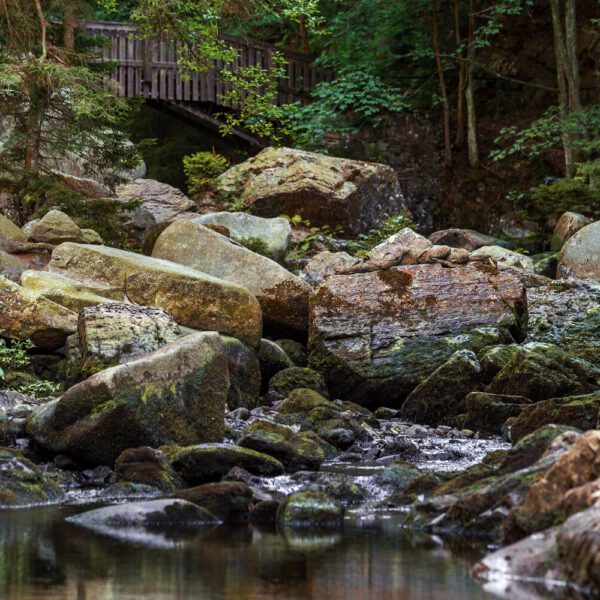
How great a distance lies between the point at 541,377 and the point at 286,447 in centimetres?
326

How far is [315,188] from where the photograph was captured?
18.4m

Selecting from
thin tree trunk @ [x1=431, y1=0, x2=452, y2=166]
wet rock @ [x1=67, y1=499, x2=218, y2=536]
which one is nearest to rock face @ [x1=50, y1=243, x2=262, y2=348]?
wet rock @ [x1=67, y1=499, x2=218, y2=536]

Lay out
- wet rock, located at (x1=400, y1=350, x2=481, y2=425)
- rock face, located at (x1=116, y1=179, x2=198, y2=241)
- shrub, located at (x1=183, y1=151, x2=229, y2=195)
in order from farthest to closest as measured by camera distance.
Result: shrub, located at (x1=183, y1=151, x2=229, y2=195) → rock face, located at (x1=116, y1=179, x2=198, y2=241) → wet rock, located at (x1=400, y1=350, x2=481, y2=425)

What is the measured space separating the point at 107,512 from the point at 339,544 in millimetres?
1381

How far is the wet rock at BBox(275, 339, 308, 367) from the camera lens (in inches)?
482

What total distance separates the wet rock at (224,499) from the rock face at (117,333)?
11.3ft

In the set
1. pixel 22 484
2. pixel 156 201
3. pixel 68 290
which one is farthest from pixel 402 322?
pixel 156 201

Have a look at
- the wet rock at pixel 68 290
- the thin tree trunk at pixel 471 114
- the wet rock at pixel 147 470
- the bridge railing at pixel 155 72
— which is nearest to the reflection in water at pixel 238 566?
the wet rock at pixel 147 470

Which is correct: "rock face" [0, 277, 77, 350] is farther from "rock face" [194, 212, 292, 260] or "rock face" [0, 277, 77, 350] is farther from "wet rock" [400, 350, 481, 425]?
"rock face" [194, 212, 292, 260]

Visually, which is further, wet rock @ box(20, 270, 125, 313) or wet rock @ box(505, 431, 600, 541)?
wet rock @ box(20, 270, 125, 313)

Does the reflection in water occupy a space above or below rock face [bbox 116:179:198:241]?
below

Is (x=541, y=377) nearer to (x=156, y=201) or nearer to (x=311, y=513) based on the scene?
(x=311, y=513)

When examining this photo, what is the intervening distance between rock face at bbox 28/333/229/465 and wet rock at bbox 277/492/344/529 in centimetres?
182

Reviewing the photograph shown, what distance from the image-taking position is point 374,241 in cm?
1819
